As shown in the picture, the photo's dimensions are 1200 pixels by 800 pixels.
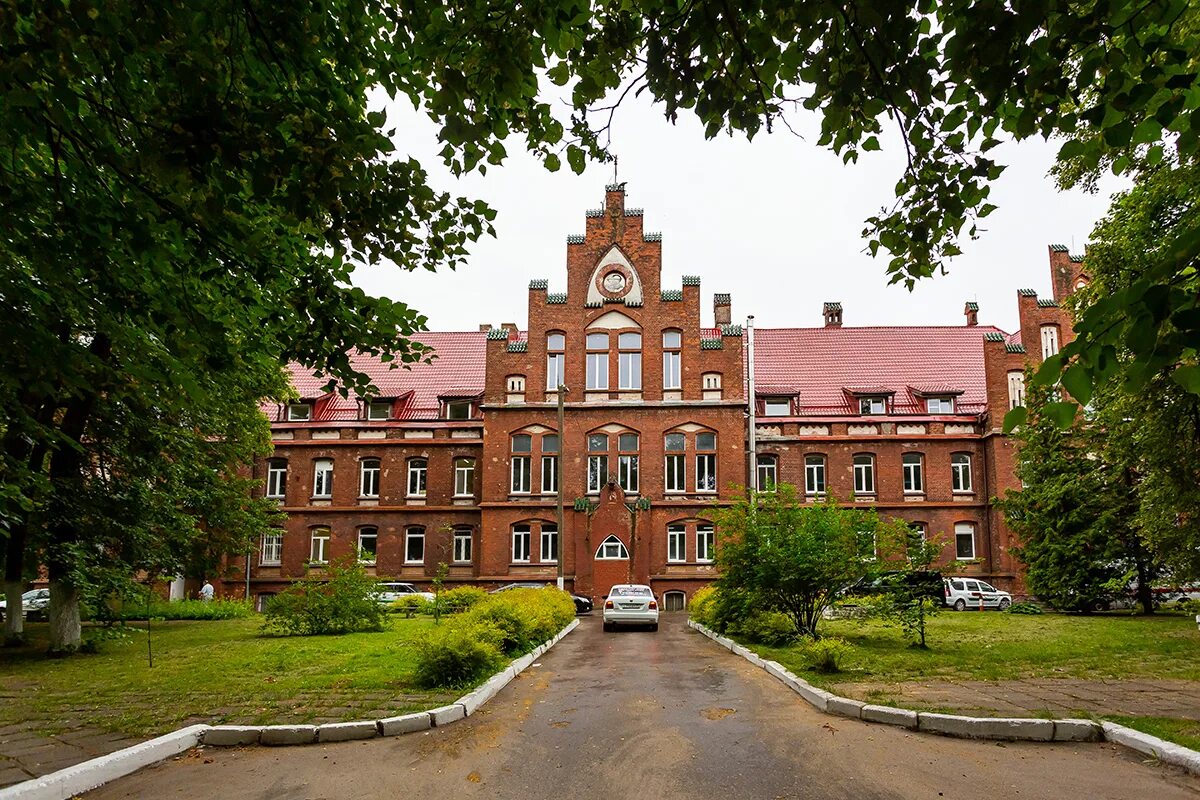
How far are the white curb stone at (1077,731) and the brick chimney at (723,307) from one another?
3314 cm

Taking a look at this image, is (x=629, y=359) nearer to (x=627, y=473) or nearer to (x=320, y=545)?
(x=627, y=473)

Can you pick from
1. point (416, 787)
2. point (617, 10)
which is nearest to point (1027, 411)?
point (617, 10)

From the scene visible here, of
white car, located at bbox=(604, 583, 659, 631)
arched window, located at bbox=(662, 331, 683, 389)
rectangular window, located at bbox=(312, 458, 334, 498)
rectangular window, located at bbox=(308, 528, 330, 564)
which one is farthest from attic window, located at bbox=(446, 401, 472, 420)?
white car, located at bbox=(604, 583, 659, 631)

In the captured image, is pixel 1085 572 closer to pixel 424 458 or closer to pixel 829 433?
pixel 829 433

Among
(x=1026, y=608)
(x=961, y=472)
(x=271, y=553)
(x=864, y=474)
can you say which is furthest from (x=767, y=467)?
(x=271, y=553)

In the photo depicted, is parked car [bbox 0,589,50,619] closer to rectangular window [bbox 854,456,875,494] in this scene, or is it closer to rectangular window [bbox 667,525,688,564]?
rectangular window [bbox 667,525,688,564]

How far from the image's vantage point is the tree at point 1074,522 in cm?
2650

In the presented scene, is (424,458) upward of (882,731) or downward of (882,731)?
upward

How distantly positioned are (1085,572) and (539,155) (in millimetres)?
27181

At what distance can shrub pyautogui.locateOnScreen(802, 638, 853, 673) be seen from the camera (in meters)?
11.9

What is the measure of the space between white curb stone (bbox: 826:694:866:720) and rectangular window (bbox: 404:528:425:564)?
102 ft

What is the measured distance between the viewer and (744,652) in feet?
51.6

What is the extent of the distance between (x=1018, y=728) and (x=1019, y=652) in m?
7.99

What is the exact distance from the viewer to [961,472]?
3756cm
